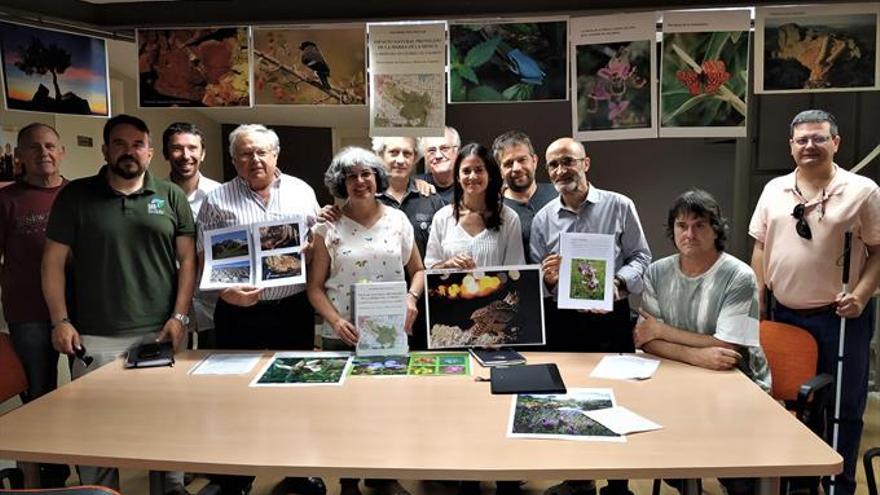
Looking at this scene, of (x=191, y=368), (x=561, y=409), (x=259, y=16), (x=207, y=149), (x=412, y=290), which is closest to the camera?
(x=561, y=409)

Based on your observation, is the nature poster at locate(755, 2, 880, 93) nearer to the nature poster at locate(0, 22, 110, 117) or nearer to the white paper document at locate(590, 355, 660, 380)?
the white paper document at locate(590, 355, 660, 380)

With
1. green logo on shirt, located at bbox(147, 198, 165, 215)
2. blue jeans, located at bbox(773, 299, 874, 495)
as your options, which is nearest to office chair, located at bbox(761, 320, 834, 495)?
blue jeans, located at bbox(773, 299, 874, 495)

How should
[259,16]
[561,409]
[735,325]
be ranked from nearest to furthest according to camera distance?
[561,409]
[735,325]
[259,16]

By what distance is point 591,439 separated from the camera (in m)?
1.67

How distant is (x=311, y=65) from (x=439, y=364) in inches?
54.4

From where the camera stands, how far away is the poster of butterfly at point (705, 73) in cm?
258

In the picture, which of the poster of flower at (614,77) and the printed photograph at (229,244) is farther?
the poster of flower at (614,77)

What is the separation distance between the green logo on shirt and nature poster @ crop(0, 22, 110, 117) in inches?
26.6

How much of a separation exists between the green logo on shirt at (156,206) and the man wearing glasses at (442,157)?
1.23 meters

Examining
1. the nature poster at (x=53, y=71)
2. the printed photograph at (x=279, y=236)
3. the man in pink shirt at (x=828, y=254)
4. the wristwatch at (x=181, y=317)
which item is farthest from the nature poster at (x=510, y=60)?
the nature poster at (x=53, y=71)

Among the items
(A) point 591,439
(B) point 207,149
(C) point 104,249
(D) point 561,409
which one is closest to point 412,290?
(D) point 561,409

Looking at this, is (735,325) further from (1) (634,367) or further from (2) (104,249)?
(2) (104,249)

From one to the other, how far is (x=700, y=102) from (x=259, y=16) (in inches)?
72.6

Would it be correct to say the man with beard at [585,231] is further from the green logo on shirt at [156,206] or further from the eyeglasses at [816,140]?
the green logo on shirt at [156,206]
